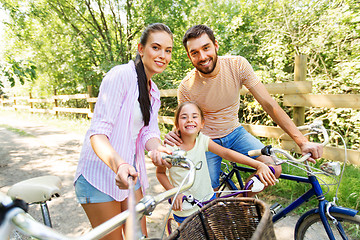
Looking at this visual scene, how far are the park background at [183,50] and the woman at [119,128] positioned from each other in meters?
2.34

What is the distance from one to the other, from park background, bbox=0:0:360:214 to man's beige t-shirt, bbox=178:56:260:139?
4.81 feet

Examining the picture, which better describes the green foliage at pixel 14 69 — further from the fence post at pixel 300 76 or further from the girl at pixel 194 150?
the fence post at pixel 300 76

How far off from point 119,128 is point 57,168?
4040mm

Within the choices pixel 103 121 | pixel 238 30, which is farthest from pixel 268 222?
pixel 238 30

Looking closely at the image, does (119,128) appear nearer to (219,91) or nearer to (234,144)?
(219,91)

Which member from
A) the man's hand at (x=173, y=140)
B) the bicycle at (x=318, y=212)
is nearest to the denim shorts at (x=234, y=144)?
the bicycle at (x=318, y=212)

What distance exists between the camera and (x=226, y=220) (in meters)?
1.35

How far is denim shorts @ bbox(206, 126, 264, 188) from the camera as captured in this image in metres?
→ 2.36

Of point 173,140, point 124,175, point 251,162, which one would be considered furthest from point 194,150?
point 124,175

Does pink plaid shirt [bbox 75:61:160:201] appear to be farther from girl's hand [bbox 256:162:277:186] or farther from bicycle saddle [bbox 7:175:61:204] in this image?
girl's hand [bbox 256:162:277:186]

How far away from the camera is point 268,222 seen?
98cm

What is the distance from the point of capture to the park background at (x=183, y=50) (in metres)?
4.80

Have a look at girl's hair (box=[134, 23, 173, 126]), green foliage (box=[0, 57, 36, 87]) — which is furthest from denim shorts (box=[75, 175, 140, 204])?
green foliage (box=[0, 57, 36, 87])

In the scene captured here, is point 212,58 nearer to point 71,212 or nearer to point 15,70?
point 71,212
